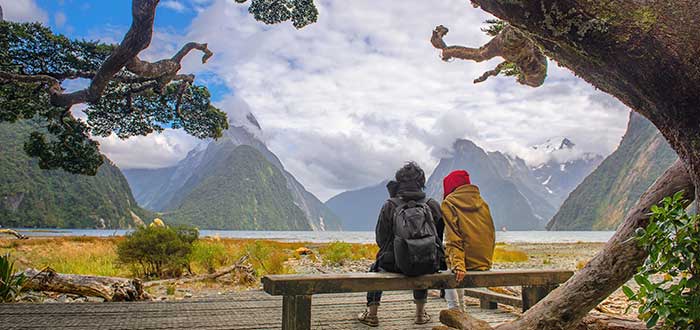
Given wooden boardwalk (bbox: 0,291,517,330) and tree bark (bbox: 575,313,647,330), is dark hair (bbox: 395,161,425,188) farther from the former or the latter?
tree bark (bbox: 575,313,647,330)

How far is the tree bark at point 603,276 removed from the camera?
10.7ft

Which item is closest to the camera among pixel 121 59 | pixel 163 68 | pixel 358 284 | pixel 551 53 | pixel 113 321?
pixel 551 53

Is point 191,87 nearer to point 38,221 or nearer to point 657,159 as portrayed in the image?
point 38,221

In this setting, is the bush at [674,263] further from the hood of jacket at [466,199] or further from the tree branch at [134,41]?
the tree branch at [134,41]

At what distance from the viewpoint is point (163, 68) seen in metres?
7.26

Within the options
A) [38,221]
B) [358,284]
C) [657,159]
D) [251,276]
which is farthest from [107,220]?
[657,159]

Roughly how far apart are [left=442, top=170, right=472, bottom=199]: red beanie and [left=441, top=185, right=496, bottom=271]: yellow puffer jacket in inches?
2.3

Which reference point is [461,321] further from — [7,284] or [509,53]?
[7,284]

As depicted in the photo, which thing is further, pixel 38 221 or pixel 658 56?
pixel 38 221

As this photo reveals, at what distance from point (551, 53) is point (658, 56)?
0.53m

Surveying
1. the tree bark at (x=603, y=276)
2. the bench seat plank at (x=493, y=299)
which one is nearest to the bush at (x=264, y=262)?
the bench seat plank at (x=493, y=299)

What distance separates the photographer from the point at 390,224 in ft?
13.1

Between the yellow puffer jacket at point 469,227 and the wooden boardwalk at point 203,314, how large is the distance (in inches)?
34.1

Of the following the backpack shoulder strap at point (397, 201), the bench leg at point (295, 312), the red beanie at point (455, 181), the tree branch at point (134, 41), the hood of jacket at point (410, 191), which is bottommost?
the bench leg at point (295, 312)
